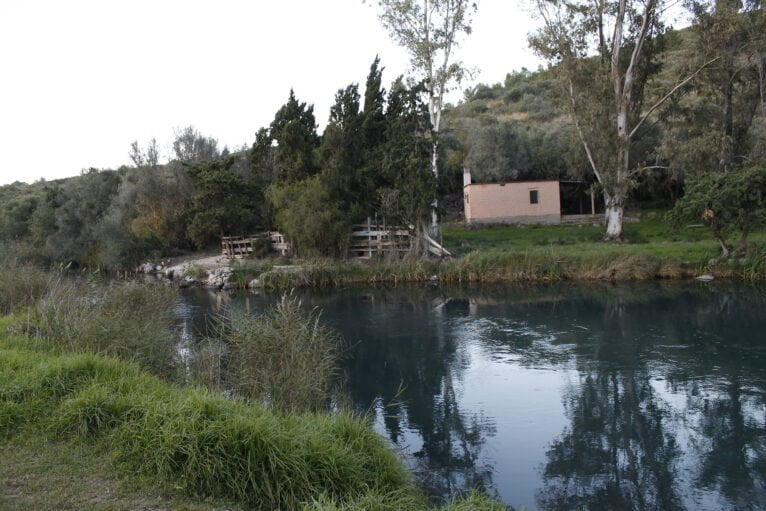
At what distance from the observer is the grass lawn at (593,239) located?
2591 cm

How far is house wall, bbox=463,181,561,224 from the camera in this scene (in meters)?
38.8

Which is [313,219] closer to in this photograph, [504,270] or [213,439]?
[504,270]

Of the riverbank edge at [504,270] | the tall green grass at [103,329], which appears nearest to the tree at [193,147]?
the riverbank edge at [504,270]

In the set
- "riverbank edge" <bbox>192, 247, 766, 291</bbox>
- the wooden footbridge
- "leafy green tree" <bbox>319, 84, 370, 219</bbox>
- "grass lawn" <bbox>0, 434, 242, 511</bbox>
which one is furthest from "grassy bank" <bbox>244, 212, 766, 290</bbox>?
"grass lawn" <bbox>0, 434, 242, 511</bbox>

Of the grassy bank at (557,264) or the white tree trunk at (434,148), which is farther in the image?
the white tree trunk at (434,148)

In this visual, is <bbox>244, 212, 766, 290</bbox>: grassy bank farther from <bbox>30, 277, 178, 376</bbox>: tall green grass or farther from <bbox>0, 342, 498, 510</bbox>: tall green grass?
<bbox>0, 342, 498, 510</bbox>: tall green grass

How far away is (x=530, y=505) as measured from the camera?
748cm

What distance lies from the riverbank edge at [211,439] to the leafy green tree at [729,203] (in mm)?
19665

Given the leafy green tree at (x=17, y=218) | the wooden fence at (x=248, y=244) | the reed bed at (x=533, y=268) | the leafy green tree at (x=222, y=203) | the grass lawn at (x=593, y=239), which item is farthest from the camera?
the leafy green tree at (x=17, y=218)

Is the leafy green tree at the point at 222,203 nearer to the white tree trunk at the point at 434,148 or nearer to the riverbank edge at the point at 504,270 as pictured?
the riverbank edge at the point at 504,270

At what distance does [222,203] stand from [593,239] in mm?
18138

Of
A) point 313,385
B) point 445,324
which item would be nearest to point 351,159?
point 445,324

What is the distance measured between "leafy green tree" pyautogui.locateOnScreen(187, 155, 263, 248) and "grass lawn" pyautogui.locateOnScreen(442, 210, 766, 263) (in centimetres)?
1000

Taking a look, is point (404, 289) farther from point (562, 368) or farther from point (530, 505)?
point (530, 505)
